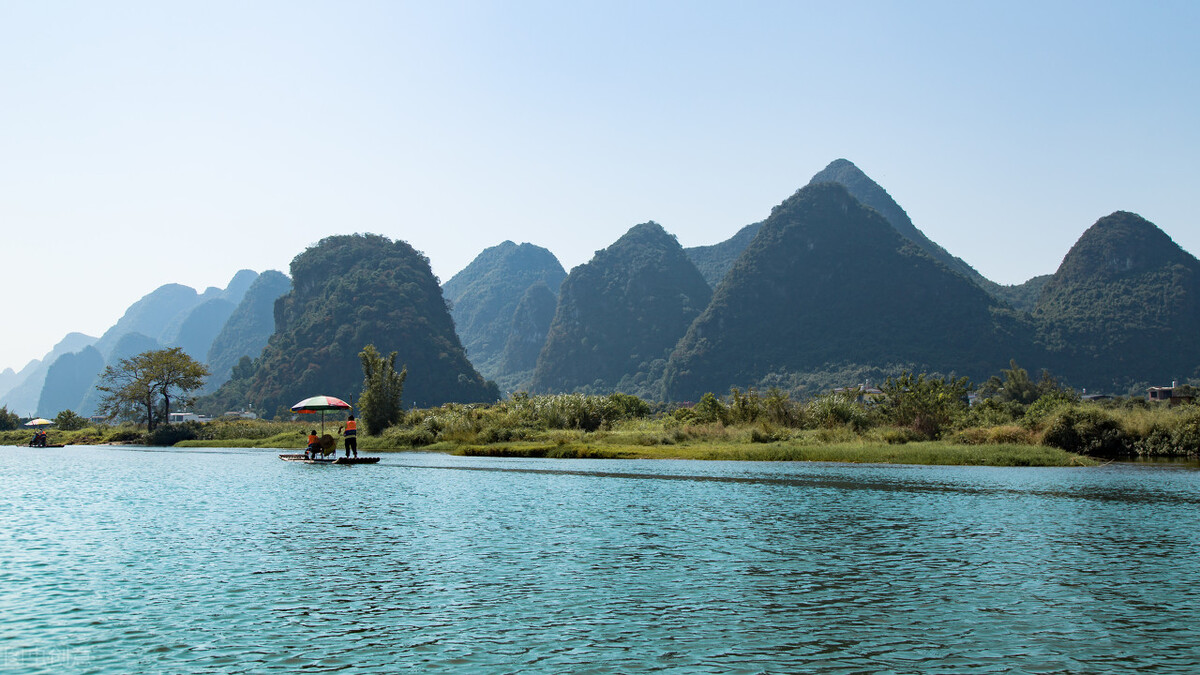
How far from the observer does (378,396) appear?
67.1 metres

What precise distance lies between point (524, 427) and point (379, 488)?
2869 centimetres

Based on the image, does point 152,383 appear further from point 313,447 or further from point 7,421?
point 313,447

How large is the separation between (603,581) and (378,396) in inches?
2201

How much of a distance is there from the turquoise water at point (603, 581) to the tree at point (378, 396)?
38366 millimetres

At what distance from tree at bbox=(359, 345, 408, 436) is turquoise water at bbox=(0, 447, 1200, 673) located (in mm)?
38366

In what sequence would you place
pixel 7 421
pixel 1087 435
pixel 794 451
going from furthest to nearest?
pixel 7 421 < pixel 1087 435 < pixel 794 451

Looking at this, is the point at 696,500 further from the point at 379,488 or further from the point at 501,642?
the point at 501,642

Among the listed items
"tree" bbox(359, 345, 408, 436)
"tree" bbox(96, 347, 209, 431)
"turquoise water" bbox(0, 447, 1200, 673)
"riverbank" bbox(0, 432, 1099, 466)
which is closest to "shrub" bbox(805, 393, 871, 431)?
"riverbank" bbox(0, 432, 1099, 466)

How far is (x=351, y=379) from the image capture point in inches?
6309

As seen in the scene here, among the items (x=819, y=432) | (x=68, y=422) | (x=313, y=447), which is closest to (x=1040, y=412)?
(x=819, y=432)

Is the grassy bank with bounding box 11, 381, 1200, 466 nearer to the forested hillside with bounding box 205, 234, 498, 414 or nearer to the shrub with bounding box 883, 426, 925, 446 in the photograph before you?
the shrub with bounding box 883, 426, 925, 446

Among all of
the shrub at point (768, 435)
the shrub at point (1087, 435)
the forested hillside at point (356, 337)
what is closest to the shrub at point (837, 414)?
the shrub at point (768, 435)

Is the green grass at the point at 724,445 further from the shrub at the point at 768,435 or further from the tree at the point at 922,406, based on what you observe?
the tree at the point at 922,406

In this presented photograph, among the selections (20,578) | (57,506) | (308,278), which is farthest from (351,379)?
(20,578)
